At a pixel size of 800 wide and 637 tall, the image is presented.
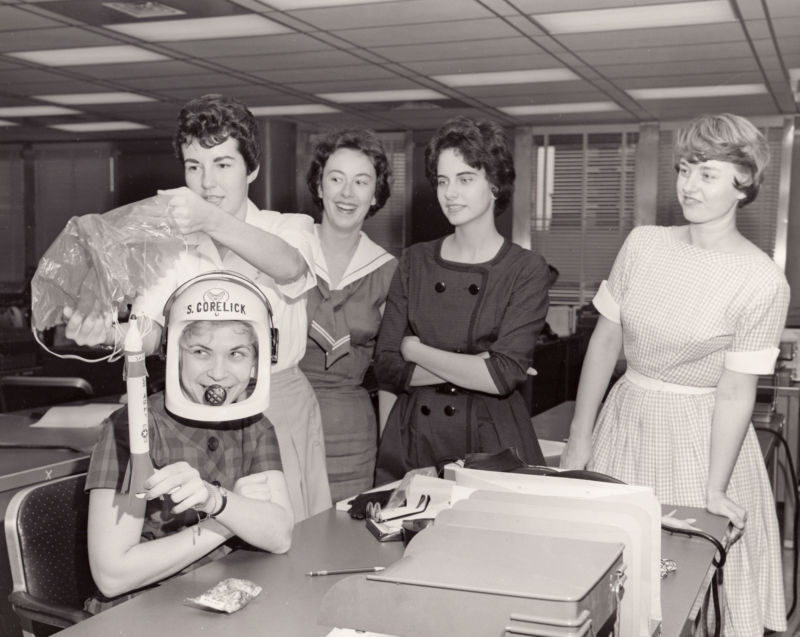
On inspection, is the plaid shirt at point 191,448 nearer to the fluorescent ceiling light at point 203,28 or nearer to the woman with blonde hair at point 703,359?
the woman with blonde hair at point 703,359

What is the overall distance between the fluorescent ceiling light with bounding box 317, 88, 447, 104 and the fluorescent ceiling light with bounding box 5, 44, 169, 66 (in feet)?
5.88

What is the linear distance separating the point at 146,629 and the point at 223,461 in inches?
14.9

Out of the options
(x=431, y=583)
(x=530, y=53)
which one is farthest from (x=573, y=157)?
(x=431, y=583)

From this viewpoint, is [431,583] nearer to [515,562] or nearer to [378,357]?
[515,562]

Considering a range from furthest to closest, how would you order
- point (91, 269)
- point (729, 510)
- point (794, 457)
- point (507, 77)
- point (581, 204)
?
point (581, 204) → point (507, 77) → point (794, 457) → point (729, 510) → point (91, 269)

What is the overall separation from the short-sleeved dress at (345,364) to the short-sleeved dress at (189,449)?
66 cm

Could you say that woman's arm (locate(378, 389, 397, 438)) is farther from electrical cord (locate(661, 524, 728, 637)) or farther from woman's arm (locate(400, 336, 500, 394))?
electrical cord (locate(661, 524, 728, 637))

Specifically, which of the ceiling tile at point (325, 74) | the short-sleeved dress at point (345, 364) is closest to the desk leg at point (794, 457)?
the short-sleeved dress at point (345, 364)

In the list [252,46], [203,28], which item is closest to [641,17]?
[252,46]

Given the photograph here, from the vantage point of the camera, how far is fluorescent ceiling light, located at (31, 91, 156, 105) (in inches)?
314

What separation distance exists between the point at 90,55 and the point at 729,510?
5.57 m

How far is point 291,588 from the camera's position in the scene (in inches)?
62.4

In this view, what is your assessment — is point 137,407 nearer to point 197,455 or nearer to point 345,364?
point 197,455

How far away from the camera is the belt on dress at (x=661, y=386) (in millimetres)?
2258
